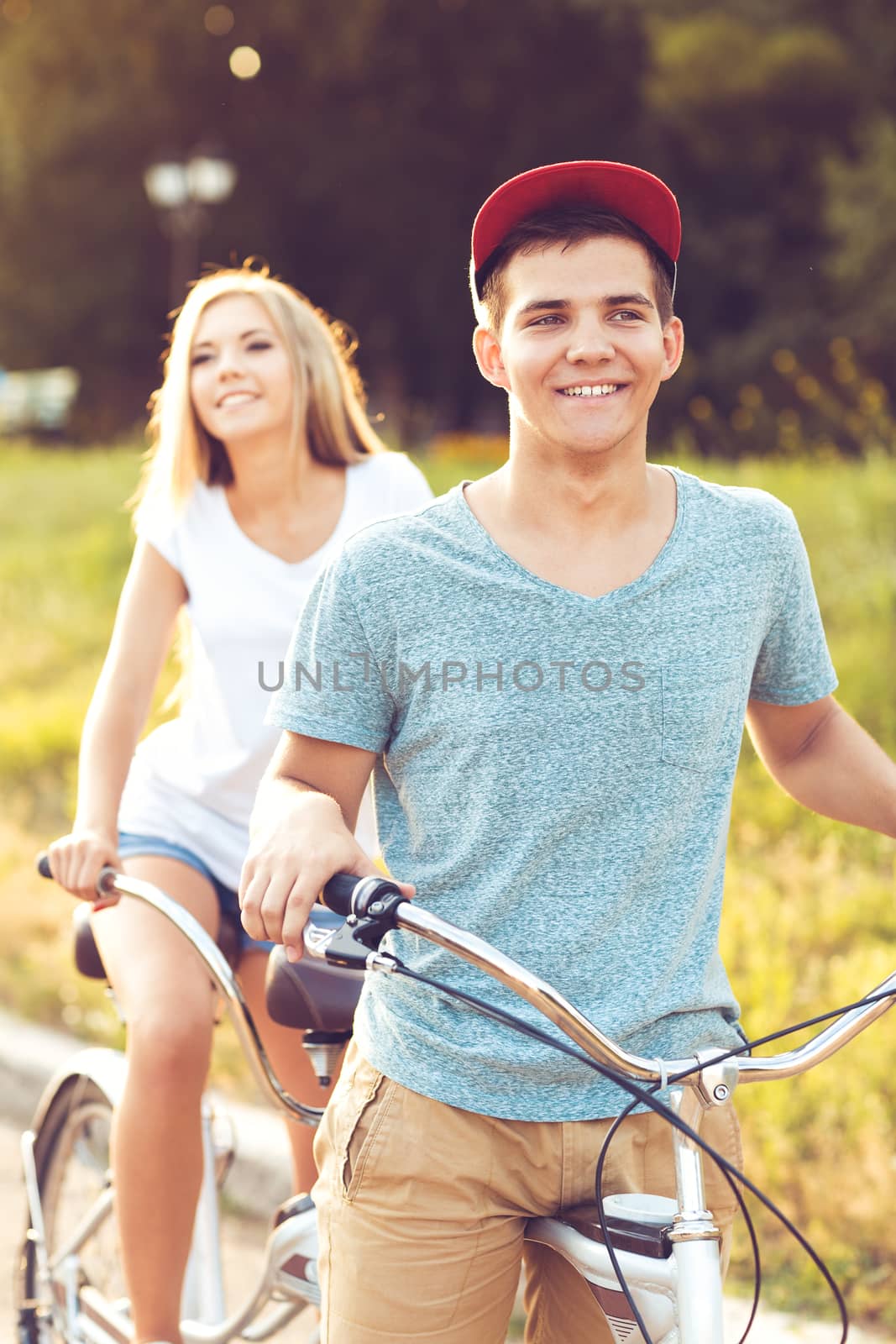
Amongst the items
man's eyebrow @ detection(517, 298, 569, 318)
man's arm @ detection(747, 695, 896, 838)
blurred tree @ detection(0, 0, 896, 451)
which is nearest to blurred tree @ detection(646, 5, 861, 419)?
blurred tree @ detection(0, 0, 896, 451)

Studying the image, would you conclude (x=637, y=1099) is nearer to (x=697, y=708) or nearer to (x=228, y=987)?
(x=697, y=708)

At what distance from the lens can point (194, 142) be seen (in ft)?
85.2

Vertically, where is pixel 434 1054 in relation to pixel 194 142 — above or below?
below

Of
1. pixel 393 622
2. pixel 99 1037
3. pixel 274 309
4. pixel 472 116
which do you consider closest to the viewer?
pixel 393 622

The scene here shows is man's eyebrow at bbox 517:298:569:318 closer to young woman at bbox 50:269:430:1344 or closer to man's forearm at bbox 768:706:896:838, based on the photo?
man's forearm at bbox 768:706:896:838

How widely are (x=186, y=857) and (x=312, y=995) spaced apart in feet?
2.12

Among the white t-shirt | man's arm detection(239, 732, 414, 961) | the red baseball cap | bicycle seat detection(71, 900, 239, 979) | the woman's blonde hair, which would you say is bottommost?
bicycle seat detection(71, 900, 239, 979)

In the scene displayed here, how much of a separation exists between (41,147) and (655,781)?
2542cm

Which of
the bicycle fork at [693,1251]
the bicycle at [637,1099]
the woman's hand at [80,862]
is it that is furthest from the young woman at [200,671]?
the bicycle fork at [693,1251]

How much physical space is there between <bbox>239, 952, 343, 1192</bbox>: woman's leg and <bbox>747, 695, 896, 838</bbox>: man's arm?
1268mm

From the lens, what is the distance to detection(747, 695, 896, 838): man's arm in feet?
6.63

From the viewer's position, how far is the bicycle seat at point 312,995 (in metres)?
2.41

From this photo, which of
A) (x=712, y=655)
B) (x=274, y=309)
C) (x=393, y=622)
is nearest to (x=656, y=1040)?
(x=712, y=655)

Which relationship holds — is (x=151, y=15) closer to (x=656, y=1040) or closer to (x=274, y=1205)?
(x=274, y=1205)
